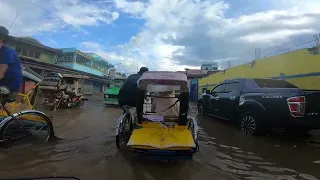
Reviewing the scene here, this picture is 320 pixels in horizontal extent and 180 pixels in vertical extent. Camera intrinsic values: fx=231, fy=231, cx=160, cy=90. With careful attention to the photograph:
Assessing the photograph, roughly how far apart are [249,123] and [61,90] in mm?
9833

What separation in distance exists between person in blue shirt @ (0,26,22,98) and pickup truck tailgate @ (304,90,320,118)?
249 inches

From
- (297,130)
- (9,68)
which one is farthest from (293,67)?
(9,68)

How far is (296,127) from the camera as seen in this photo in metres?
5.53

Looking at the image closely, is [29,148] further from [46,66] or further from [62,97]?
[46,66]

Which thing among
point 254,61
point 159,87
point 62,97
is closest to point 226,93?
point 159,87

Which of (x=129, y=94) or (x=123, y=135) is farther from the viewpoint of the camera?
(x=129, y=94)

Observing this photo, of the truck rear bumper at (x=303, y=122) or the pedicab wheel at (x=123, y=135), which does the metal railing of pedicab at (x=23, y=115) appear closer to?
the pedicab wheel at (x=123, y=135)

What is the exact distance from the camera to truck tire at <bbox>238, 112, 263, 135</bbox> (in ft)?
20.2

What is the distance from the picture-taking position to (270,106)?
5859 millimetres

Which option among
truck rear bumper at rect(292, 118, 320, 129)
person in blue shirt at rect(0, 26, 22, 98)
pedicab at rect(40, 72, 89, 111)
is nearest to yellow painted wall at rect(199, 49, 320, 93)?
truck rear bumper at rect(292, 118, 320, 129)

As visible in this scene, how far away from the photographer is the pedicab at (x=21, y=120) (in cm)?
427

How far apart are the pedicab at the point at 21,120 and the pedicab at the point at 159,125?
1740 millimetres

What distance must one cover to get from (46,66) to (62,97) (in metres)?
8.69

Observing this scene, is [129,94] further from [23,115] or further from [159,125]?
[23,115]
